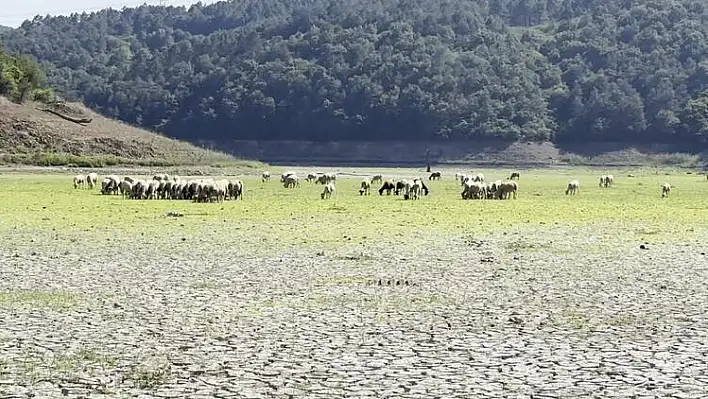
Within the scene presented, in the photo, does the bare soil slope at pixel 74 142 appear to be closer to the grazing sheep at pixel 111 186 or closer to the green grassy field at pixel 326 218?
the grazing sheep at pixel 111 186

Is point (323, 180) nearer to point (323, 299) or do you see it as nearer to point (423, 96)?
point (323, 299)

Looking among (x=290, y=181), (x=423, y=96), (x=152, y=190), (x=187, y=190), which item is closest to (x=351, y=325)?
(x=187, y=190)

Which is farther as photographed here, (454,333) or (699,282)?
(699,282)

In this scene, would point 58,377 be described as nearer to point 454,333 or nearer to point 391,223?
point 454,333

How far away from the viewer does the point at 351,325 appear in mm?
12898

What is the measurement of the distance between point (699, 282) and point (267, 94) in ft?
542

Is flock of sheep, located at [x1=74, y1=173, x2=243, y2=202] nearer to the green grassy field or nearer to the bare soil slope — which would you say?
the green grassy field

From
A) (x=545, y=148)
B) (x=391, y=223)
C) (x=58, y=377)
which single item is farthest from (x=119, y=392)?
(x=545, y=148)

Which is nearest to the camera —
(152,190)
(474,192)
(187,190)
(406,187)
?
(187,190)

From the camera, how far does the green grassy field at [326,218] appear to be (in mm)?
26048

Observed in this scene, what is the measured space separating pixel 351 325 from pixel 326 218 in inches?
773

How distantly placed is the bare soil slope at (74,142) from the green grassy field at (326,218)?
147ft

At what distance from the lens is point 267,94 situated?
180 m

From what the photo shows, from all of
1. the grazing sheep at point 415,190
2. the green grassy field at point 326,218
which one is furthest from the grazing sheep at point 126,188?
the grazing sheep at point 415,190
